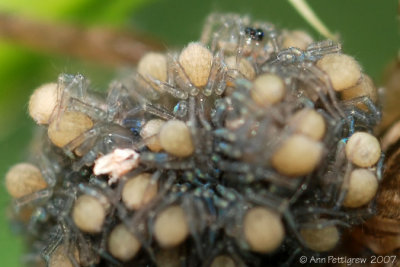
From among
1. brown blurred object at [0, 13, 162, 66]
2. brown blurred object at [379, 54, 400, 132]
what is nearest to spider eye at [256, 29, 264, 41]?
brown blurred object at [379, 54, 400, 132]

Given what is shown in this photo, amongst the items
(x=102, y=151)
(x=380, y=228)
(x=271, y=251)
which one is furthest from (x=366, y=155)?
(x=102, y=151)

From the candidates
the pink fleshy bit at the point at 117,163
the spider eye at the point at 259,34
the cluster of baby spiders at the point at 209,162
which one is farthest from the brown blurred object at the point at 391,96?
the pink fleshy bit at the point at 117,163

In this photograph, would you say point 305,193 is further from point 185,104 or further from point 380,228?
point 185,104

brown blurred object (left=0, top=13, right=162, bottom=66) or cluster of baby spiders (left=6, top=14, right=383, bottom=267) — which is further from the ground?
brown blurred object (left=0, top=13, right=162, bottom=66)

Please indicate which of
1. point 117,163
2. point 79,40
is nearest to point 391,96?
point 117,163

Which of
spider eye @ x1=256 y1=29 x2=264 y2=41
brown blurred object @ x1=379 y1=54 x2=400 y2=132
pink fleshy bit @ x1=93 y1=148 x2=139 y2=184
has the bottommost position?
pink fleshy bit @ x1=93 y1=148 x2=139 y2=184

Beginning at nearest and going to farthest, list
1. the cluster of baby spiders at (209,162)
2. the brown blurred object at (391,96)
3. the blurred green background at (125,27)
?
the cluster of baby spiders at (209,162) → the brown blurred object at (391,96) → the blurred green background at (125,27)

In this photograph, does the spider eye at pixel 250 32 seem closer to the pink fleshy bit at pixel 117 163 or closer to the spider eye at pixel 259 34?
the spider eye at pixel 259 34

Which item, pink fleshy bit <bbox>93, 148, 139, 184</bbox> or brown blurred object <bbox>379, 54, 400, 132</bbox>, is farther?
brown blurred object <bbox>379, 54, 400, 132</bbox>

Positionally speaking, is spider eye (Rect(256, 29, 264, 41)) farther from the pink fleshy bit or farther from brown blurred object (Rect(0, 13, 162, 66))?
brown blurred object (Rect(0, 13, 162, 66))
